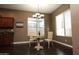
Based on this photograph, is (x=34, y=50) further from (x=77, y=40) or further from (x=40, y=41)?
(x=77, y=40)

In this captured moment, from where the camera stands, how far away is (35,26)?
3.51 meters

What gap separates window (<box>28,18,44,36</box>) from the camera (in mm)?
3518

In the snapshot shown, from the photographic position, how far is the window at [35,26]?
11.5ft

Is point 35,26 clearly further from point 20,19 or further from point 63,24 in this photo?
point 63,24

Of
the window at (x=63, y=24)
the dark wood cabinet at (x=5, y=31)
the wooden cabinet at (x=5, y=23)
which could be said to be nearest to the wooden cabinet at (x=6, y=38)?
the dark wood cabinet at (x=5, y=31)

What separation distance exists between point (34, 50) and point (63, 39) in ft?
3.98

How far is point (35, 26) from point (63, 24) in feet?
3.72

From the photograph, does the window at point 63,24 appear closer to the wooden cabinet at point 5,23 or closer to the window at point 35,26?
the window at point 35,26

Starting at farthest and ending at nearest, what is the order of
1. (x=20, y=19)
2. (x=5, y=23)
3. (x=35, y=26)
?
1. (x=5, y=23)
2. (x=20, y=19)
3. (x=35, y=26)

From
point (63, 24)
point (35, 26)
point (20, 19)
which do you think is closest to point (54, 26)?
point (63, 24)

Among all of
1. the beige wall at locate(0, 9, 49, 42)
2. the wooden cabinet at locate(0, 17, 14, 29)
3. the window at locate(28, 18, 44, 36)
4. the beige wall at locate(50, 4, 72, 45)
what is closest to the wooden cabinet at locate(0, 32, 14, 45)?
the wooden cabinet at locate(0, 17, 14, 29)

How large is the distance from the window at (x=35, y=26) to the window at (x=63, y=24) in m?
0.64

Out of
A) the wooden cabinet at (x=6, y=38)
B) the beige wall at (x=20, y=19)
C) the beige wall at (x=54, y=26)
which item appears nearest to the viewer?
the beige wall at (x=54, y=26)

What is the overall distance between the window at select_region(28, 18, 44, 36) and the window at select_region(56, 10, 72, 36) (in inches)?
25.2
